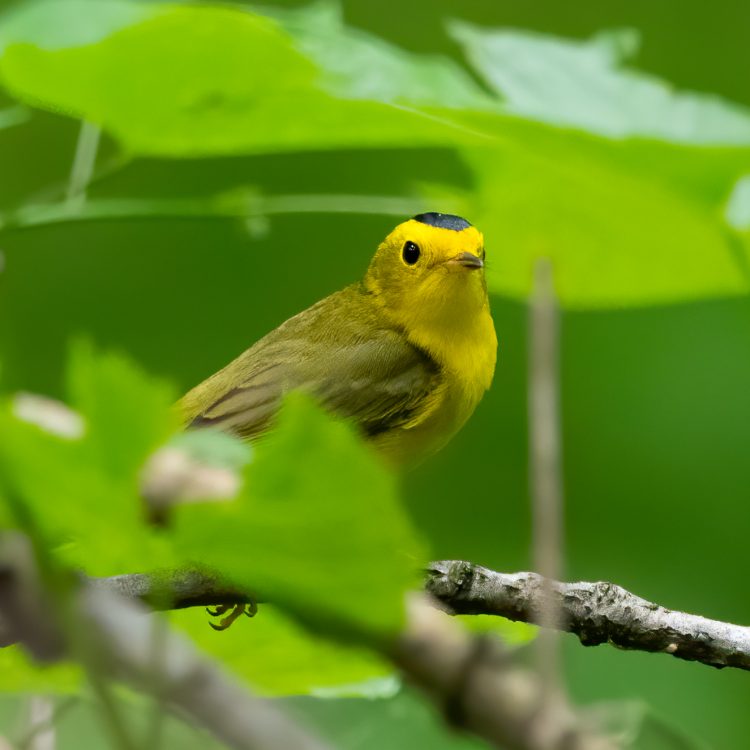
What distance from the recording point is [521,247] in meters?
2.34

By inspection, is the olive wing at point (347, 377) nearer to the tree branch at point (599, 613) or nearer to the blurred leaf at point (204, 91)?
the blurred leaf at point (204, 91)

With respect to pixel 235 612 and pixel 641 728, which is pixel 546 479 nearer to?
pixel 641 728

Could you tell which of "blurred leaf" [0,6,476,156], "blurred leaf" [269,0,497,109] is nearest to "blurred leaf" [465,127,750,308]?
"blurred leaf" [269,0,497,109]

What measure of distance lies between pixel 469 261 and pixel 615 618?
188 cm

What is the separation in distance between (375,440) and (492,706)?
292 centimetres

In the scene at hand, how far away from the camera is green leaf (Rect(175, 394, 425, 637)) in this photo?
62 cm

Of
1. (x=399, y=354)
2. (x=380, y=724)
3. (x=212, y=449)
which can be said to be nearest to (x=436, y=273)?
(x=399, y=354)

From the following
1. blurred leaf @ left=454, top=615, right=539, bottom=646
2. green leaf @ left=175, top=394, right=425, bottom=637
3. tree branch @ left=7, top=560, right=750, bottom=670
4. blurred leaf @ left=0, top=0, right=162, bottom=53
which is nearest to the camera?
green leaf @ left=175, top=394, right=425, bottom=637

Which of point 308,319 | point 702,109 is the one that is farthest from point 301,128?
point 308,319

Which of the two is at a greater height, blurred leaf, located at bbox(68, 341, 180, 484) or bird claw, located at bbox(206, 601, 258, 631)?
bird claw, located at bbox(206, 601, 258, 631)

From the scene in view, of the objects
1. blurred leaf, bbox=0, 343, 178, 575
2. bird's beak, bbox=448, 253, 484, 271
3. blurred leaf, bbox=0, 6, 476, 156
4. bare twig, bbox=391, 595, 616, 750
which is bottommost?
bare twig, bbox=391, 595, 616, 750

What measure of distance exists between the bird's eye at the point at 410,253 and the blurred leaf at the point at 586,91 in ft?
5.12

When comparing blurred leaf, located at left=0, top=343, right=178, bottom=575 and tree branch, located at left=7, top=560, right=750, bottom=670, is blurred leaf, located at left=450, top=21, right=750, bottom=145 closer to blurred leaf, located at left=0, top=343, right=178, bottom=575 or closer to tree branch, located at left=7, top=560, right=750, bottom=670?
tree branch, located at left=7, top=560, right=750, bottom=670

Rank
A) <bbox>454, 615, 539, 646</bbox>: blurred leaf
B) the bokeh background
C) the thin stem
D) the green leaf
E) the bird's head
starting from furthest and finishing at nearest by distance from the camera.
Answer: the bokeh background, the bird's head, the thin stem, <bbox>454, 615, 539, 646</bbox>: blurred leaf, the green leaf
